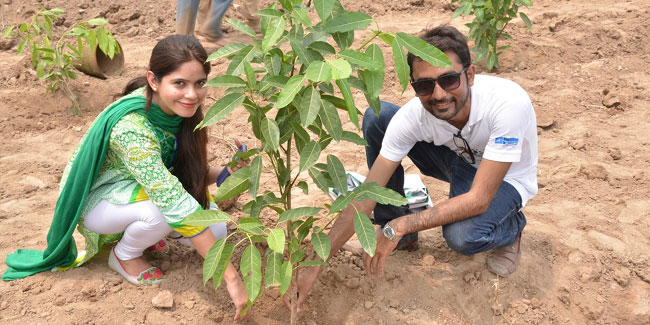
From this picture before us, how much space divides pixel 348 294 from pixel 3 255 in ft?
4.80

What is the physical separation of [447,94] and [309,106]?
741 millimetres

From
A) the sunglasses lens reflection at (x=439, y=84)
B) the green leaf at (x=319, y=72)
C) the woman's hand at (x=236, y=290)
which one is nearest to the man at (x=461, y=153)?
the sunglasses lens reflection at (x=439, y=84)

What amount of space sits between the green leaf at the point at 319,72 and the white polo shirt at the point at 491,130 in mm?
926

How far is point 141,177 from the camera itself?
1999mm

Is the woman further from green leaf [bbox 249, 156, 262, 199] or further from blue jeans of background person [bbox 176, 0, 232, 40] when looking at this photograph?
blue jeans of background person [bbox 176, 0, 232, 40]

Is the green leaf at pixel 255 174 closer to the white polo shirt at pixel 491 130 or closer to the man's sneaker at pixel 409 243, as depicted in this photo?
the white polo shirt at pixel 491 130

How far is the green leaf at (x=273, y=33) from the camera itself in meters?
1.43

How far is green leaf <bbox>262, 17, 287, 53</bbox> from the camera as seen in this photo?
4.68 ft

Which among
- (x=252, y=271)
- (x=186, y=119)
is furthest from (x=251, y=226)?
(x=186, y=119)

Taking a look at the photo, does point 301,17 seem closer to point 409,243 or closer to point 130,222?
point 130,222

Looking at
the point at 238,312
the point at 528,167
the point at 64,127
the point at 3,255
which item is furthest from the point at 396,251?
the point at 64,127

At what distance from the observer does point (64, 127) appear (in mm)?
3783

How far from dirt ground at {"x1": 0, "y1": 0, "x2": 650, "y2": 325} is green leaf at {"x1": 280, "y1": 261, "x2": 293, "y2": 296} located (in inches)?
21.2

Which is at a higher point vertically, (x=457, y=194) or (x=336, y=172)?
(x=336, y=172)
